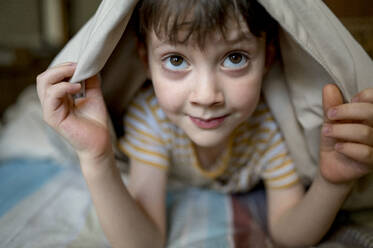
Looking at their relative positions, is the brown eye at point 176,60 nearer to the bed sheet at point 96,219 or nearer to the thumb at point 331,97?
the thumb at point 331,97

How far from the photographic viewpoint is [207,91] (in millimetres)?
511

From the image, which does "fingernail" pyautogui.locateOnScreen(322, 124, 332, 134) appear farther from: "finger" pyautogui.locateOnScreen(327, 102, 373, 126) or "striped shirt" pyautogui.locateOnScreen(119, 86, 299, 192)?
"striped shirt" pyautogui.locateOnScreen(119, 86, 299, 192)

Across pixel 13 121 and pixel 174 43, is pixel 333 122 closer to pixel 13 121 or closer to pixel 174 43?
pixel 174 43

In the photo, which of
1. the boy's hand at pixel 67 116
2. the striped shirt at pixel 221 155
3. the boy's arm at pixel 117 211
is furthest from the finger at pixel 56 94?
the striped shirt at pixel 221 155

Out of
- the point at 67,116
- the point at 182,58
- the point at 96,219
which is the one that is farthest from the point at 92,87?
the point at 96,219

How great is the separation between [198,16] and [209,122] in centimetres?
18

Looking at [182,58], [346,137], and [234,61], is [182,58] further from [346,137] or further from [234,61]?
[346,137]

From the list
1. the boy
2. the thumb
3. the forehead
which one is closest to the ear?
the boy

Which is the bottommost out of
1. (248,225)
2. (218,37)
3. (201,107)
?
(248,225)

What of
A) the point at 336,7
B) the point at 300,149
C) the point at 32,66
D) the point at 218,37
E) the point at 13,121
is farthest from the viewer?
the point at 32,66

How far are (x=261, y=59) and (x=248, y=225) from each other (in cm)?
35

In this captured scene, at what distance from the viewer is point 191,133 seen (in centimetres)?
60

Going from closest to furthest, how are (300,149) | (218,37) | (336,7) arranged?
(218,37) < (300,149) < (336,7)

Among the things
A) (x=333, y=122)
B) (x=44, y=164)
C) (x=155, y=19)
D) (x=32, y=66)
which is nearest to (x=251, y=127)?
(x=333, y=122)
